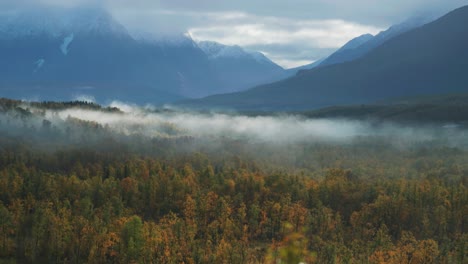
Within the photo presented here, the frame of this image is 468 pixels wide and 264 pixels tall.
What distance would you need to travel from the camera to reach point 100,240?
171m

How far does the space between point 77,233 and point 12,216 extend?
2980 centimetres

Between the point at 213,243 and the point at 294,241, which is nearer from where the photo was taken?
the point at 294,241

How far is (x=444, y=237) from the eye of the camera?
195 metres

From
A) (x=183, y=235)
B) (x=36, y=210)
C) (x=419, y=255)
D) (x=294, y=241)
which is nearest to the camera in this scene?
(x=294, y=241)

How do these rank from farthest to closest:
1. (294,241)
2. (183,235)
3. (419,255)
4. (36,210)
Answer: (36,210)
(183,235)
(419,255)
(294,241)

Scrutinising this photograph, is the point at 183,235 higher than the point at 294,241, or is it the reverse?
the point at 294,241

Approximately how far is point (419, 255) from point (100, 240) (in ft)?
333

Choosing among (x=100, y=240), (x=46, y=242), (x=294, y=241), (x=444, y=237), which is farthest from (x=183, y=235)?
(x=294, y=241)

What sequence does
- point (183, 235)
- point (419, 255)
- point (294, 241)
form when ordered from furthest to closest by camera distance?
point (183, 235) → point (419, 255) → point (294, 241)

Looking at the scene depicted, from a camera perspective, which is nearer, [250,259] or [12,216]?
[250,259]

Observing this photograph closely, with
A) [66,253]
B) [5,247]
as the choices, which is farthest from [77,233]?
[5,247]

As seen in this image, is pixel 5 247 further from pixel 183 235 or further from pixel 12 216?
pixel 183 235

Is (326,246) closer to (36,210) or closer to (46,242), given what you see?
(46,242)

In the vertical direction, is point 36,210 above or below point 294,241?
below
